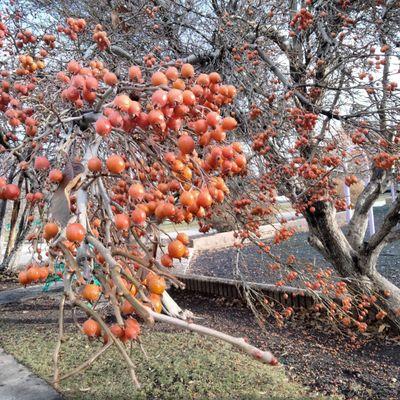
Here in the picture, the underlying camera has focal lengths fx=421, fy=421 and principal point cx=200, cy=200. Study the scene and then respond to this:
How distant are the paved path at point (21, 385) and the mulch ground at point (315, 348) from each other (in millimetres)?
1348

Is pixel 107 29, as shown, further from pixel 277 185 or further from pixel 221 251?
pixel 221 251

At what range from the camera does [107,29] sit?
5477 millimetres

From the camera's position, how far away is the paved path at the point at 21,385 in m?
3.32

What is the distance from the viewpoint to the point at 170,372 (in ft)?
12.0

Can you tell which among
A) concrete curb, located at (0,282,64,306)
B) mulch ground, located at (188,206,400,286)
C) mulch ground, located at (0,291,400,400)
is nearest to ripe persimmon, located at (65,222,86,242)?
mulch ground, located at (0,291,400,400)

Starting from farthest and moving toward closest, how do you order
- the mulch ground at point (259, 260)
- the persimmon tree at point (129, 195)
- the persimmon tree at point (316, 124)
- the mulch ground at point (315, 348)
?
the mulch ground at point (259, 260), the persimmon tree at point (316, 124), the mulch ground at point (315, 348), the persimmon tree at point (129, 195)

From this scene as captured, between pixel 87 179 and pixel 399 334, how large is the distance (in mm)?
4467

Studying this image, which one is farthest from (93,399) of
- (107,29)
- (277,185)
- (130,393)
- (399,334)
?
(107,29)

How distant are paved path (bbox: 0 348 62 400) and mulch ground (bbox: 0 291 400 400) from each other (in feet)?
4.42

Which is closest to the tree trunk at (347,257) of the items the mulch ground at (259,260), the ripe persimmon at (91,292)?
the mulch ground at (259,260)

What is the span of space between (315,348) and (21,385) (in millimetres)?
2914

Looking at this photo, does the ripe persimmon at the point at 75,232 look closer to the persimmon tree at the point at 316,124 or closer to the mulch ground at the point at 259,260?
the persimmon tree at the point at 316,124

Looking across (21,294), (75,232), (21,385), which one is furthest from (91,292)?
(21,294)

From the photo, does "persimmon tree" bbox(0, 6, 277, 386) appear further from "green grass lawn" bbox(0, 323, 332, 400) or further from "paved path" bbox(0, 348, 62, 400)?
"paved path" bbox(0, 348, 62, 400)
